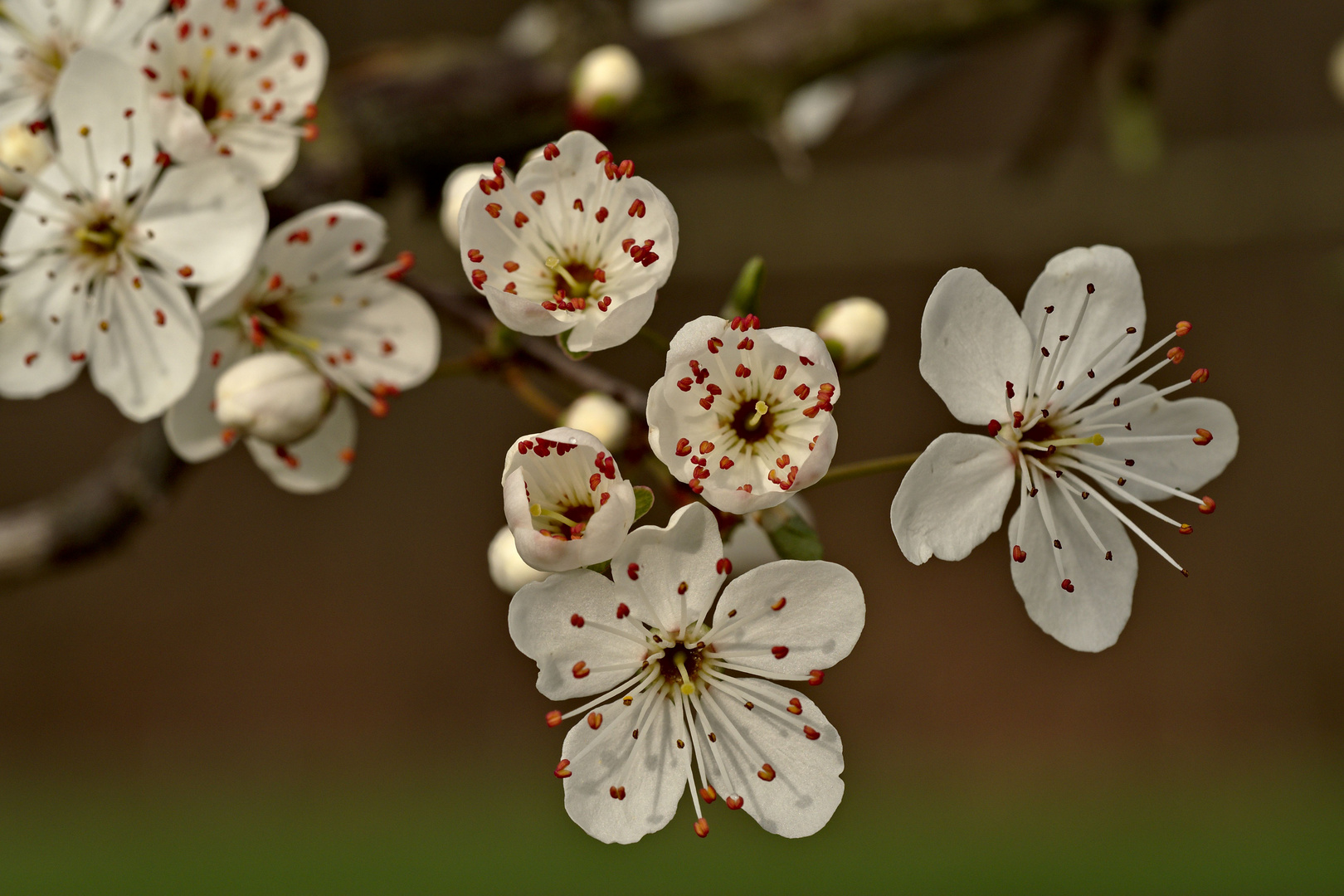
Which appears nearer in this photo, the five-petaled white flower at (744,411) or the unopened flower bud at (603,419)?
the five-petaled white flower at (744,411)

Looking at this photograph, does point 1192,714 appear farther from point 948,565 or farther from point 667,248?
point 667,248

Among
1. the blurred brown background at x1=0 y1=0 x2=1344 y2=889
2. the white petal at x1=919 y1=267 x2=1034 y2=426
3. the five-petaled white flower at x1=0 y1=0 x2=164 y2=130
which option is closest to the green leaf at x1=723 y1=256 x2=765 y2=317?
the white petal at x1=919 y1=267 x2=1034 y2=426

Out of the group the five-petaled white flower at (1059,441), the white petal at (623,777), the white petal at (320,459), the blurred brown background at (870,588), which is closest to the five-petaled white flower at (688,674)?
the white petal at (623,777)

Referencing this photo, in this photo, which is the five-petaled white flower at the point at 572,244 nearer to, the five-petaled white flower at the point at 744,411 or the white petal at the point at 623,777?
the five-petaled white flower at the point at 744,411

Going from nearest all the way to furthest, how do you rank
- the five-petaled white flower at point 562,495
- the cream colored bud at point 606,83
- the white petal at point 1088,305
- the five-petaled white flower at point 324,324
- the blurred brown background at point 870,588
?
the five-petaled white flower at point 562,495, the white petal at point 1088,305, the five-petaled white flower at point 324,324, the cream colored bud at point 606,83, the blurred brown background at point 870,588

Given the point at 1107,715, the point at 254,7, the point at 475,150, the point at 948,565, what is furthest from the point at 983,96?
the point at 254,7

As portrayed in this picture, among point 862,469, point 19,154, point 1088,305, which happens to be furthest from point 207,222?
point 1088,305
